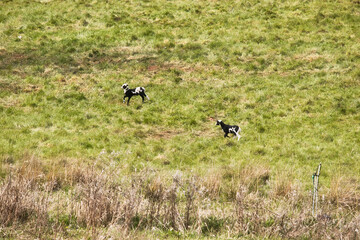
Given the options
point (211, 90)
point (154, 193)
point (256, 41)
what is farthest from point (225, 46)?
point (154, 193)

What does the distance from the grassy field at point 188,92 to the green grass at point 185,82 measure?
0.27ft

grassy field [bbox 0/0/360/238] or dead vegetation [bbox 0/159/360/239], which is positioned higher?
grassy field [bbox 0/0/360/238]

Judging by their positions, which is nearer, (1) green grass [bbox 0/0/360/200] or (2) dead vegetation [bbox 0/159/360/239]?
(2) dead vegetation [bbox 0/159/360/239]

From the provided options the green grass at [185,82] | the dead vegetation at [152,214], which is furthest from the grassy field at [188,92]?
the dead vegetation at [152,214]

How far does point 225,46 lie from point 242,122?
9.71m

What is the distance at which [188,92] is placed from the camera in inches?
804

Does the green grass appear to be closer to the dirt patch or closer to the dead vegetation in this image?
the dirt patch

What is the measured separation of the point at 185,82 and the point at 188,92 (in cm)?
130

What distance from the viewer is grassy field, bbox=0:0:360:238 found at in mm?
12391

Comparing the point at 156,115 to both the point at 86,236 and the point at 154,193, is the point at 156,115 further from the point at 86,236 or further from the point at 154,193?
the point at 86,236

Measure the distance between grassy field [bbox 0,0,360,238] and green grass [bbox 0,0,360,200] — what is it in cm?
8

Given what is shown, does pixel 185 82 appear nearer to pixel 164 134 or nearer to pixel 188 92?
pixel 188 92

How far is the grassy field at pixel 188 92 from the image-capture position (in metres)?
12.4

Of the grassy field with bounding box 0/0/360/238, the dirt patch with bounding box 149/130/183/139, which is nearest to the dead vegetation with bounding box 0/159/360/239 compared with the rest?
the grassy field with bounding box 0/0/360/238
